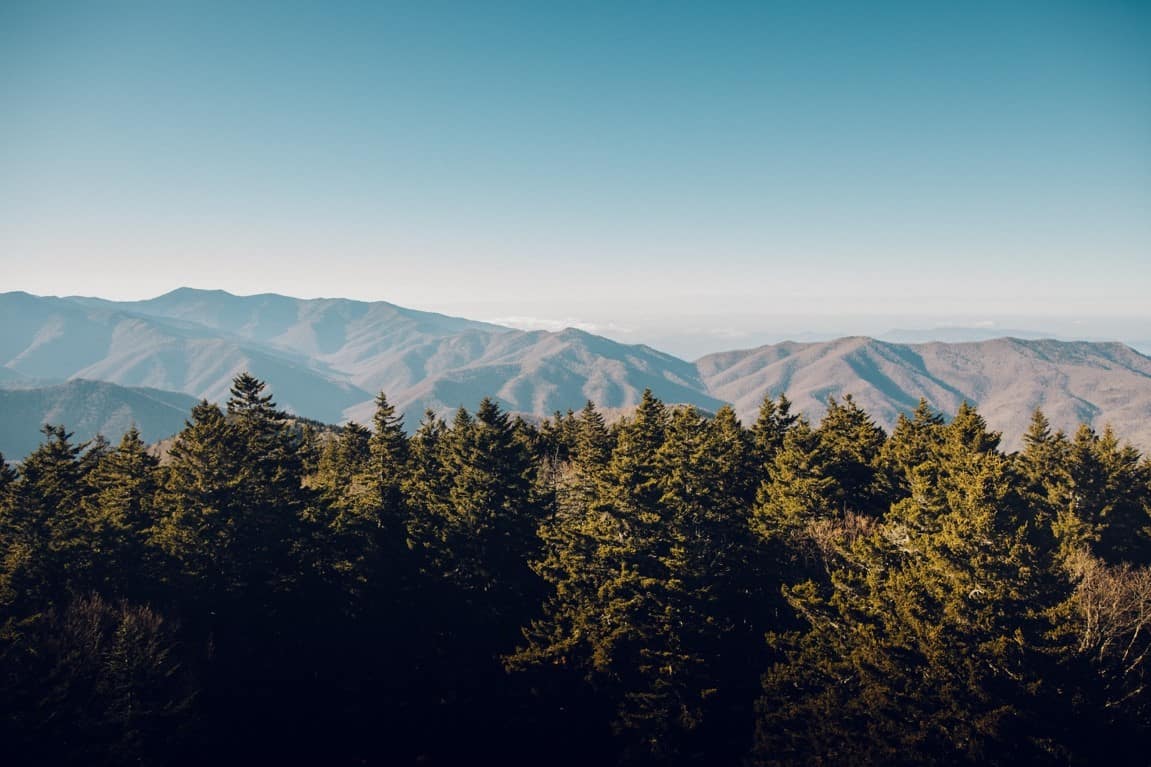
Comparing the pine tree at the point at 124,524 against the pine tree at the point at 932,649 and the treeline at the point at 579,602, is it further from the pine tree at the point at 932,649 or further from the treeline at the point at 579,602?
the pine tree at the point at 932,649

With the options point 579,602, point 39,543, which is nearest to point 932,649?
point 579,602

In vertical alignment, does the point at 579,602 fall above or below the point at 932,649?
below

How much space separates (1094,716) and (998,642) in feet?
21.3

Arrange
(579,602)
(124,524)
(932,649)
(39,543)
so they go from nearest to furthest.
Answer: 1. (932,649)
2. (39,543)
3. (579,602)
4. (124,524)

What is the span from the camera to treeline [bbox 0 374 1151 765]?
81.1 ft

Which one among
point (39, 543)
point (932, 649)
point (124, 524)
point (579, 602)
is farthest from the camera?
point (124, 524)

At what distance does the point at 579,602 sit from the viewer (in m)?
34.4

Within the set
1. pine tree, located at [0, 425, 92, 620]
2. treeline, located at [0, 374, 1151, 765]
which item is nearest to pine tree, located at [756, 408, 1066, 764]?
treeline, located at [0, 374, 1151, 765]

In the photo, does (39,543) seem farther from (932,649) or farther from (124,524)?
(932,649)

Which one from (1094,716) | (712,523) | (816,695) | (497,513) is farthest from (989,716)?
(497,513)

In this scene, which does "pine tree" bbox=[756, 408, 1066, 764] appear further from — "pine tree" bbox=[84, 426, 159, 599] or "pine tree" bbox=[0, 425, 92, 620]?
"pine tree" bbox=[0, 425, 92, 620]

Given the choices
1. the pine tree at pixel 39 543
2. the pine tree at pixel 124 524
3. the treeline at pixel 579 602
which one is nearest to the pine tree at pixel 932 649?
the treeline at pixel 579 602

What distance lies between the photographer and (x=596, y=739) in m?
33.3

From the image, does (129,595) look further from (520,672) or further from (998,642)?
(998,642)
